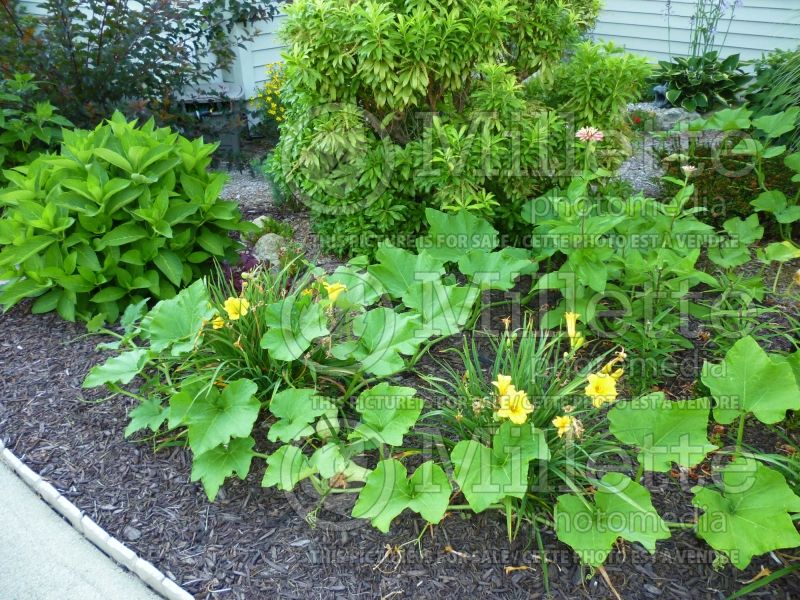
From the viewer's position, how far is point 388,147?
3.34 m

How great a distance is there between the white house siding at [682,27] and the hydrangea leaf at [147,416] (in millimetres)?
5209

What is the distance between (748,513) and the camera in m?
1.67

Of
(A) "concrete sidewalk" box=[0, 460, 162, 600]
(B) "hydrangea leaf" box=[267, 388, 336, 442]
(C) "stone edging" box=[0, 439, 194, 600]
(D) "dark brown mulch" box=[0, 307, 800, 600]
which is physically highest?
(B) "hydrangea leaf" box=[267, 388, 336, 442]

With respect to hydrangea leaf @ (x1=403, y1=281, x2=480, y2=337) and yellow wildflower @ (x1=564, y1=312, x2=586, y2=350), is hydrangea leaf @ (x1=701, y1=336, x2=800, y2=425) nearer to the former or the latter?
yellow wildflower @ (x1=564, y1=312, x2=586, y2=350)

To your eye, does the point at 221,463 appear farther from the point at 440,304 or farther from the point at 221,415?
the point at 440,304

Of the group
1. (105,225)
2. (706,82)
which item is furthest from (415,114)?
(706,82)

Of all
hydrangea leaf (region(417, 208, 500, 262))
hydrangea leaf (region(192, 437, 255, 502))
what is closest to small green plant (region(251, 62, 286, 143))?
hydrangea leaf (region(417, 208, 500, 262))

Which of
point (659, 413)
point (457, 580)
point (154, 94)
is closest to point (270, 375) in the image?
point (457, 580)

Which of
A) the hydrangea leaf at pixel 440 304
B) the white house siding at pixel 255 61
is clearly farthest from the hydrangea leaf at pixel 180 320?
the white house siding at pixel 255 61

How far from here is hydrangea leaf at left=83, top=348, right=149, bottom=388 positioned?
7.10 ft

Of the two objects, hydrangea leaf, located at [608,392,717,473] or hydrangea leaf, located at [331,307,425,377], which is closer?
hydrangea leaf, located at [608,392,717,473]

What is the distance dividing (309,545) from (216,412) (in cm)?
50

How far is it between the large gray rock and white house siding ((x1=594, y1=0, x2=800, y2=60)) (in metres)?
3.87

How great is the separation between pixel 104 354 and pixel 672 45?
635 cm
